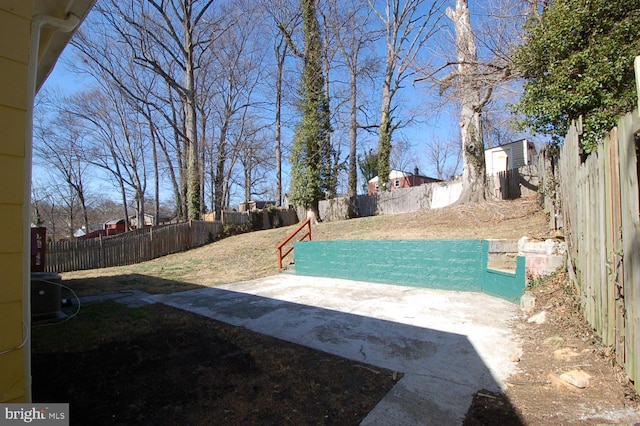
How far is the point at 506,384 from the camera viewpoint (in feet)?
9.39

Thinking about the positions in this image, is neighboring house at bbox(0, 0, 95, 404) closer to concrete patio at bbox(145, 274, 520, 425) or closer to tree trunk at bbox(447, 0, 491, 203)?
concrete patio at bbox(145, 274, 520, 425)

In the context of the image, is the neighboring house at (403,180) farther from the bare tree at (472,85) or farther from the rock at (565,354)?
the rock at (565,354)

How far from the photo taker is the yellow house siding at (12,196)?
170 centimetres

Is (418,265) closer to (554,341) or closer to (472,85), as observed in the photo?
(554,341)

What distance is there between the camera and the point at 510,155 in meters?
21.6

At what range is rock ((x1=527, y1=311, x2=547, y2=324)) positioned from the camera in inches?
163

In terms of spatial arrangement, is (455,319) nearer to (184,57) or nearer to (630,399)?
(630,399)

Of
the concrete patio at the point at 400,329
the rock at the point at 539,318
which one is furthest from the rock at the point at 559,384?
the rock at the point at 539,318

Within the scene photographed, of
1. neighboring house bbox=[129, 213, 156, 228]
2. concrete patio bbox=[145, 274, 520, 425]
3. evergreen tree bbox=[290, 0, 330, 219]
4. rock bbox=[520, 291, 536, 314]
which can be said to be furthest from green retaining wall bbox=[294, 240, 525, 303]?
neighboring house bbox=[129, 213, 156, 228]

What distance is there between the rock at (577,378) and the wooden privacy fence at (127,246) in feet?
47.5

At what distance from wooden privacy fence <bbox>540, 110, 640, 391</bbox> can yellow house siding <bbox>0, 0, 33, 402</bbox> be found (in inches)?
142

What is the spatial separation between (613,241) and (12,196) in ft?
13.2

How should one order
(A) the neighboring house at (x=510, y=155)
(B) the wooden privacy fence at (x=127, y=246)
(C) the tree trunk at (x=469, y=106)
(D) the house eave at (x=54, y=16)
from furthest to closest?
(A) the neighboring house at (x=510, y=155) < (B) the wooden privacy fence at (x=127, y=246) < (C) the tree trunk at (x=469, y=106) < (D) the house eave at (x=54, y=16)

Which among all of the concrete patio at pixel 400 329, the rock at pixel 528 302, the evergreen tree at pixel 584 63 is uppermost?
the evergreen tree at pixel 584 63
